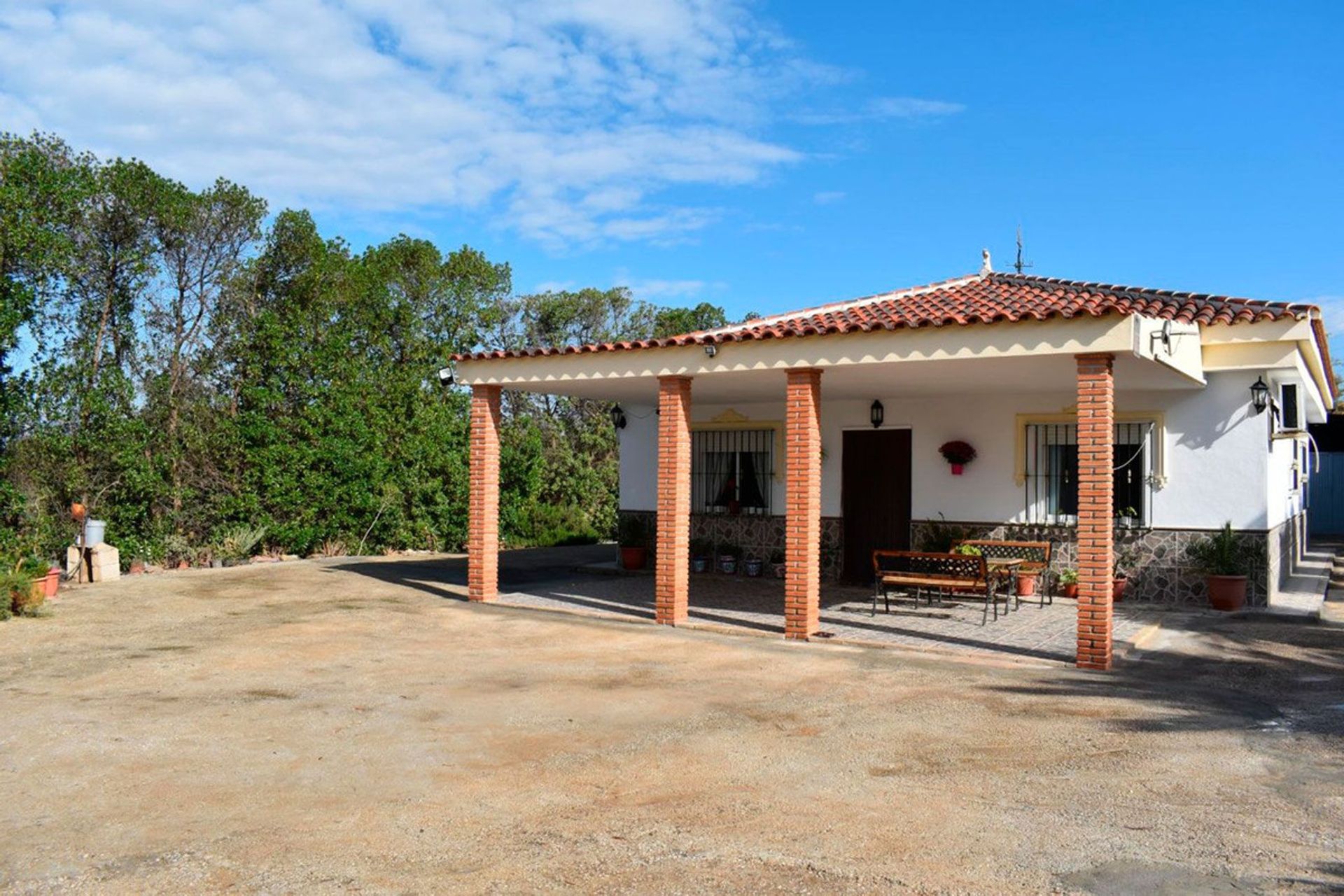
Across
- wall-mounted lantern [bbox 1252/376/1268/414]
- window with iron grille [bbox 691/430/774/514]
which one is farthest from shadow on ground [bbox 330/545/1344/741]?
wall-mounted lantern [bbox 1252/376/1268/414]

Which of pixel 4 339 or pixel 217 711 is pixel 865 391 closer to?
pixel 217 711

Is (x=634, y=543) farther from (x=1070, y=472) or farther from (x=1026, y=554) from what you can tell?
(x=1070, y=472)

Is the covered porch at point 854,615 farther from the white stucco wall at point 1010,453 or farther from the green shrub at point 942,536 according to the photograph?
the white stucco wall at point 1010,453

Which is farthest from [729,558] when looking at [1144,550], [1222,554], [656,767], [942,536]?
[656,767]

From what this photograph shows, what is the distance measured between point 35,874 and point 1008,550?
11.5 m

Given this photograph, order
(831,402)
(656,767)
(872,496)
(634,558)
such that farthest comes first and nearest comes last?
(634,558) < (831,402) < (872,496) < (656,767)

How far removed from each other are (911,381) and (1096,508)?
3.47m

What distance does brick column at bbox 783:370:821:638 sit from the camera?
1025 cm

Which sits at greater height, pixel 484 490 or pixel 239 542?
pixel 484 490

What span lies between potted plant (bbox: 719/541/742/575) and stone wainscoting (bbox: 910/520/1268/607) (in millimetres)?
4677

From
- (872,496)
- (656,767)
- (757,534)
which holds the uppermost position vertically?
(872,496)

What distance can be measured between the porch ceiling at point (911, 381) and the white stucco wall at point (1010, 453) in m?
0.35

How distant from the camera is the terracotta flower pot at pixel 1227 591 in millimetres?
12109

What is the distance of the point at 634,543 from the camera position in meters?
16.8
